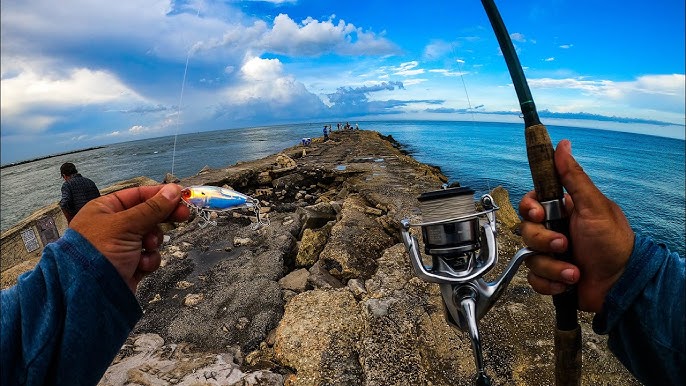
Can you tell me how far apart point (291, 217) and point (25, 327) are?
6085 millimetres

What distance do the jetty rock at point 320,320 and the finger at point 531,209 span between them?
1.71m

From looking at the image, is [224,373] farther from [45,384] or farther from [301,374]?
[45,384]

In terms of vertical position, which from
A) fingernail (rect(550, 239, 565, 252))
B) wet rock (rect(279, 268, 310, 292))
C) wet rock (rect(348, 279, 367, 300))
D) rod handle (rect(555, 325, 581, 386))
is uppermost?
fingernail (rect(550, 239, 565, 252))

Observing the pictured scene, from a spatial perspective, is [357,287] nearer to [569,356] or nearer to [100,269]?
[569,356]

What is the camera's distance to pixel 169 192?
5.60 ft

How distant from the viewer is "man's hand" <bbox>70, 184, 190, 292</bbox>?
137cm

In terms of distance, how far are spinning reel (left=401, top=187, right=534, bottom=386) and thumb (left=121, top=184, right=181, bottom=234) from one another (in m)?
1.13

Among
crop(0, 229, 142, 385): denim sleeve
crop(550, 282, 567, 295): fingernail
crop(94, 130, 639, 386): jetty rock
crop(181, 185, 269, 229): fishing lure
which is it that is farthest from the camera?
crop(94, 130, 639, 386): jetty rock

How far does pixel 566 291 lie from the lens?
5.79 ft

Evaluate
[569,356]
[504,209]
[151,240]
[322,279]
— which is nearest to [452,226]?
[569,356]

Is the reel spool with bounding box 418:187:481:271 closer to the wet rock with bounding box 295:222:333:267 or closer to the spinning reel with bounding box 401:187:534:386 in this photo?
the spinning reel with bounding box 401:187:534:386

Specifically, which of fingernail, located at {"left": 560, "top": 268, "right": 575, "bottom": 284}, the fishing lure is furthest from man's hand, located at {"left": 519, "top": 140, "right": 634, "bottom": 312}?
the fishing lure

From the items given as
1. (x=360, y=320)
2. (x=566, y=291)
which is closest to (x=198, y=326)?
(x=360, y=320)

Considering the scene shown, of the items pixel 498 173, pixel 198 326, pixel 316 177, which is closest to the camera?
pixel 198 326
